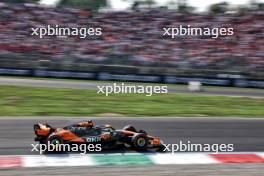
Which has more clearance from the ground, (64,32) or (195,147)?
(64,32)

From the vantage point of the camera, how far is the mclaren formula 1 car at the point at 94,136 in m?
11.1

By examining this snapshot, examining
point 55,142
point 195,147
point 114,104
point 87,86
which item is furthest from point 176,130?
point 87,86

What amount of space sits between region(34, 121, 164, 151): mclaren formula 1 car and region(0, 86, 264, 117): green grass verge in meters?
5.88

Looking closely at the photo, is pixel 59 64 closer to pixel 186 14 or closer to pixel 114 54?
pixel 114 54

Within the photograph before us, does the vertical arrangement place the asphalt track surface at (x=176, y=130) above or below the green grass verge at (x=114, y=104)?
below

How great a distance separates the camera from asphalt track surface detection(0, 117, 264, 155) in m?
12.5

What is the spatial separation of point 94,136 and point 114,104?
28.3ft

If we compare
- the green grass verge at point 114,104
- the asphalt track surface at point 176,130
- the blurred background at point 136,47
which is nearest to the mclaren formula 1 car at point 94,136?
the asphalt track surface at point 176,130

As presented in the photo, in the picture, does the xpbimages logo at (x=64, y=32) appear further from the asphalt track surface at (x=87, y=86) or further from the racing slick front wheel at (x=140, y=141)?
the racing slick front wheel at (x=140, y=141)

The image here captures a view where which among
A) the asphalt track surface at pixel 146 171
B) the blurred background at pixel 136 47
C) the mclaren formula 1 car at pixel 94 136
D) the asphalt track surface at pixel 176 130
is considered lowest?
the asphalt track surface at pixel 146 171

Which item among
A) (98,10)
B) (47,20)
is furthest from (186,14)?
(47,20)

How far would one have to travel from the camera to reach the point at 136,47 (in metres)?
29.3

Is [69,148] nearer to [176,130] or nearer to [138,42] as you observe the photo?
[176,130]

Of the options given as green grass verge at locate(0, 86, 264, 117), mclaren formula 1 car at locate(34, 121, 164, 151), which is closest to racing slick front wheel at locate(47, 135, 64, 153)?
mclaren formula 1 car at locate(34, 121, 164, 151)
